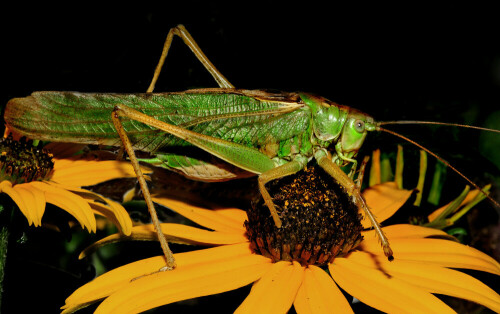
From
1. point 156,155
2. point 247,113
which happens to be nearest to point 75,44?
point 156,155

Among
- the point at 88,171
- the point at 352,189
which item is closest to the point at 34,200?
the point at 88,171

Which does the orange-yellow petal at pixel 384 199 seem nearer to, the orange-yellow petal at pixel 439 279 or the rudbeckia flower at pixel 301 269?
the rudbeckia flower at pixel 301 269

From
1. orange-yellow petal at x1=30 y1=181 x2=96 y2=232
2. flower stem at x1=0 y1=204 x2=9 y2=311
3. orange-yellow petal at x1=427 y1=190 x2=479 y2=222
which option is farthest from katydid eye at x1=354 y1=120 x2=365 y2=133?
flower stem at x1=0 y1=204 x2=9 y2=311

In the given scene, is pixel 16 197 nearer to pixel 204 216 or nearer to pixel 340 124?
pixel 204 216

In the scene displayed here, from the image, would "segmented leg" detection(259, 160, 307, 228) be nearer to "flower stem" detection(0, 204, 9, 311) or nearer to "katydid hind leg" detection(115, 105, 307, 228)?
"katydid hind leg" detection(115, 105, 307, 228)

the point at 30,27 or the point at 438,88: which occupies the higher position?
the point at 30,27

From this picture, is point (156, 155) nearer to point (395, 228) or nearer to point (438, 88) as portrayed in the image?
point (395, 228)
